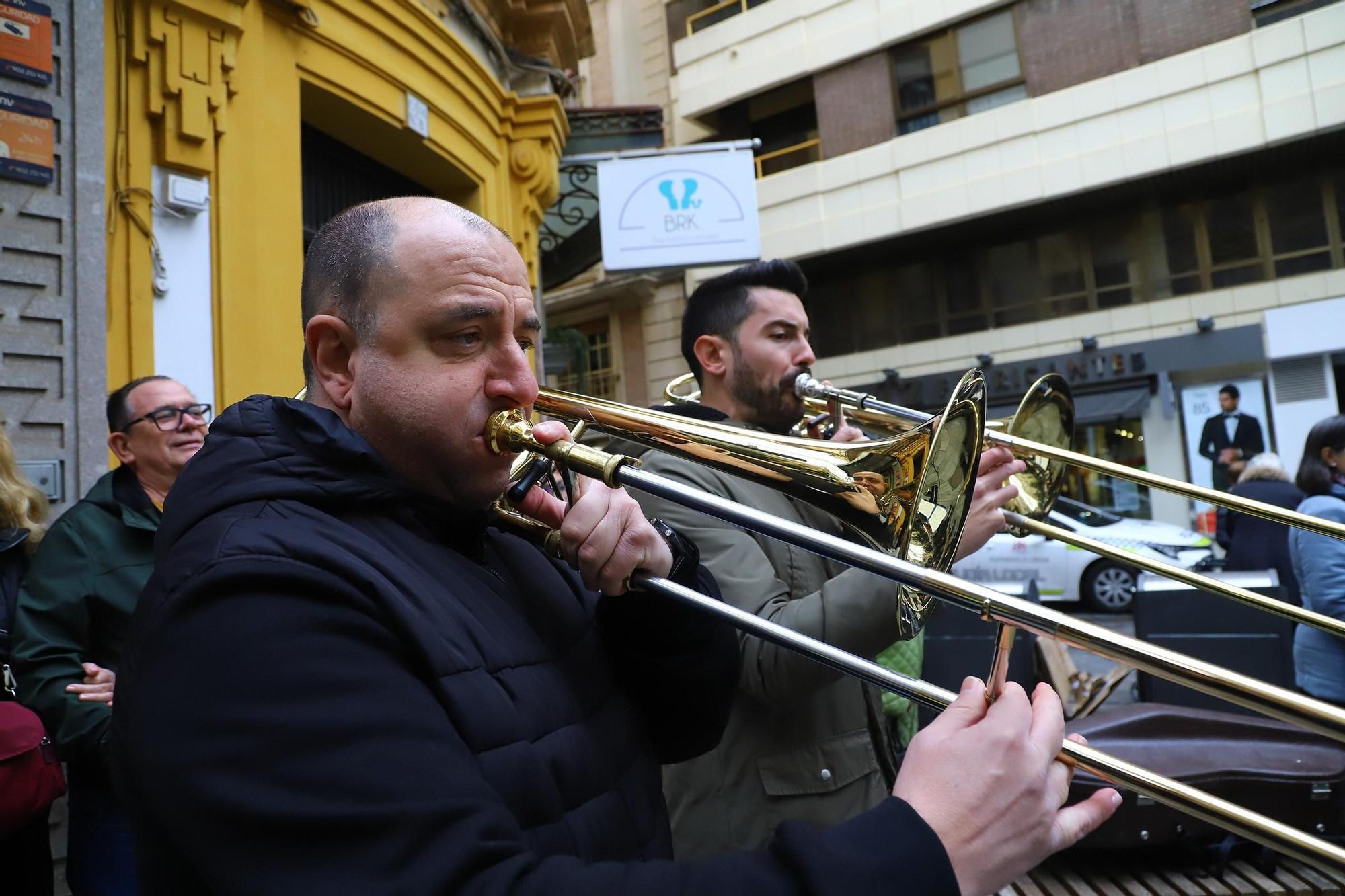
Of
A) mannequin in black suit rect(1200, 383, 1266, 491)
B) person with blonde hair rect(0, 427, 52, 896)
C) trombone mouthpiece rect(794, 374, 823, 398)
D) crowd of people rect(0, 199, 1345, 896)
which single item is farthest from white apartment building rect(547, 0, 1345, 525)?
person with blonde hair rect(0, 427, 52, 896)

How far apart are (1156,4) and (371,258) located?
623 inches

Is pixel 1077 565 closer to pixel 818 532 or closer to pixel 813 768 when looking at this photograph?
pixel 813 768

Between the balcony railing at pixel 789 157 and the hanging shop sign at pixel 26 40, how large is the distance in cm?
1443

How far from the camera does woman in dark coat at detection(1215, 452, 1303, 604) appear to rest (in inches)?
206

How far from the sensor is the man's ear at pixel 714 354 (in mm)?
2623

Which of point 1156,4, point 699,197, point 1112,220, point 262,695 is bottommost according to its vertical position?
point 262,695

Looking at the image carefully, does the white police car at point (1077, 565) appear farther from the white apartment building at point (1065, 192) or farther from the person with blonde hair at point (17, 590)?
the person with blonde hair at point (17, 590)

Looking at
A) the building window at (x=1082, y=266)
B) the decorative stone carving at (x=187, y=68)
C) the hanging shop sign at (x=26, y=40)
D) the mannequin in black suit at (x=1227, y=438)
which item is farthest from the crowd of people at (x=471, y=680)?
the building window at (x=1082, y=266)

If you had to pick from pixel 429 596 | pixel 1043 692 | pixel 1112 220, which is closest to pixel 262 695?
pixel 429 596

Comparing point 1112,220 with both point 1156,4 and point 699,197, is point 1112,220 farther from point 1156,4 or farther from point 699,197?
point 699,197

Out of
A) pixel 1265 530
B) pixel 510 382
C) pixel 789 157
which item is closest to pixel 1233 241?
pixel 789 157

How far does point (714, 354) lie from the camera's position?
264cm

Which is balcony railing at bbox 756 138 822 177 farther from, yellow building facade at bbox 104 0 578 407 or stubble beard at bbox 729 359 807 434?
stubble beard at bbox 729 359 807 434

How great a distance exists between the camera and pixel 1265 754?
272 centimetres
